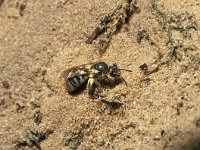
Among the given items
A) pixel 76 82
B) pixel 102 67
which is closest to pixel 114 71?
pixel 102 67

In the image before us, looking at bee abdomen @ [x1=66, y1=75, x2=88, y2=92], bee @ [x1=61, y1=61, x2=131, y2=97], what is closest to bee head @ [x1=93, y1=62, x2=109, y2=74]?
bee @ [x1=61, y1=61, x2=131, y2=97]

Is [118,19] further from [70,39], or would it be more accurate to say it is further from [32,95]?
[32,95]

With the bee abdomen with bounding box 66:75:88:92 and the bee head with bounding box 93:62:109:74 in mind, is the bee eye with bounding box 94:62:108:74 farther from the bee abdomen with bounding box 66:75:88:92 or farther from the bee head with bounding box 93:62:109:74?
the bee abdomen with bounding box 66:75:88:92

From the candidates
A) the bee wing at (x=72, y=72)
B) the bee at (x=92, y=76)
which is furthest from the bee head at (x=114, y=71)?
the bee wing at (x=72, y=72)

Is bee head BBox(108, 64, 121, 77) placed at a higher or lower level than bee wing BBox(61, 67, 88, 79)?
higher

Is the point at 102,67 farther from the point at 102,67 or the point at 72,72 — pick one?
the point at 72,72

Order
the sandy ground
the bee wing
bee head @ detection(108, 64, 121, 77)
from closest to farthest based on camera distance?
the sandy ground → bee head @ detection(108, 64, 121, 77) → the bee wing

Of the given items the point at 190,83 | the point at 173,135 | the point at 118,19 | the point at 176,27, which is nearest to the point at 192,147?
the point at 173,135
